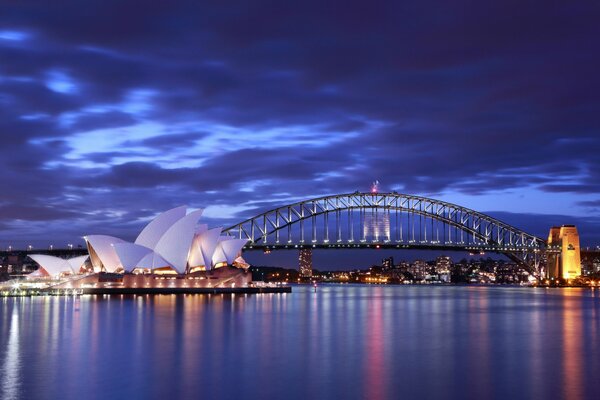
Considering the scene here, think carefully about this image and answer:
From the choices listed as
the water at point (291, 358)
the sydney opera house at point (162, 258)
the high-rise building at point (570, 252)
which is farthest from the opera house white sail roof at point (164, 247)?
the high-rise building at point (570, 252)

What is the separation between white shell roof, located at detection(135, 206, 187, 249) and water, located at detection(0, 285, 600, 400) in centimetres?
3322

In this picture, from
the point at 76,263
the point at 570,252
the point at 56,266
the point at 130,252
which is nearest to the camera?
the point at 130,252

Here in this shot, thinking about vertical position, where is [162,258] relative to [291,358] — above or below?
above

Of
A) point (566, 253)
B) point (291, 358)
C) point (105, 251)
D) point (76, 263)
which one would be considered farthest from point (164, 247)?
point (566, 253)

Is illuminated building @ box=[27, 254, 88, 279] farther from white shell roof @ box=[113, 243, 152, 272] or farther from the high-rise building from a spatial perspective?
the high-rise building

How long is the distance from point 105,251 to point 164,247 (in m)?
6.63

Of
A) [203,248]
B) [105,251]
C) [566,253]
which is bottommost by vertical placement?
[566,253]

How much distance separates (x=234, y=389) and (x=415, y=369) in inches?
226

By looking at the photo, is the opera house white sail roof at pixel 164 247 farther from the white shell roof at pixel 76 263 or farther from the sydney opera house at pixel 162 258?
the white shell roof at pixel 76 263

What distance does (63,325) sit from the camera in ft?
106

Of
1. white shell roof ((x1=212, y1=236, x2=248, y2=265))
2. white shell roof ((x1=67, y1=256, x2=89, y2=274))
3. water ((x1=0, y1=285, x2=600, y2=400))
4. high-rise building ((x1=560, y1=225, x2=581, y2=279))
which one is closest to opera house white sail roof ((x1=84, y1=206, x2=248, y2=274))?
white shell roof ((x1=212, y1=236, x2=248, y2=265))

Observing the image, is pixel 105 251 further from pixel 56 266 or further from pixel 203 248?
pixel 56 266

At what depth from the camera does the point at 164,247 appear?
71.5 m

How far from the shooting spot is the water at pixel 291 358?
17.1 metres
